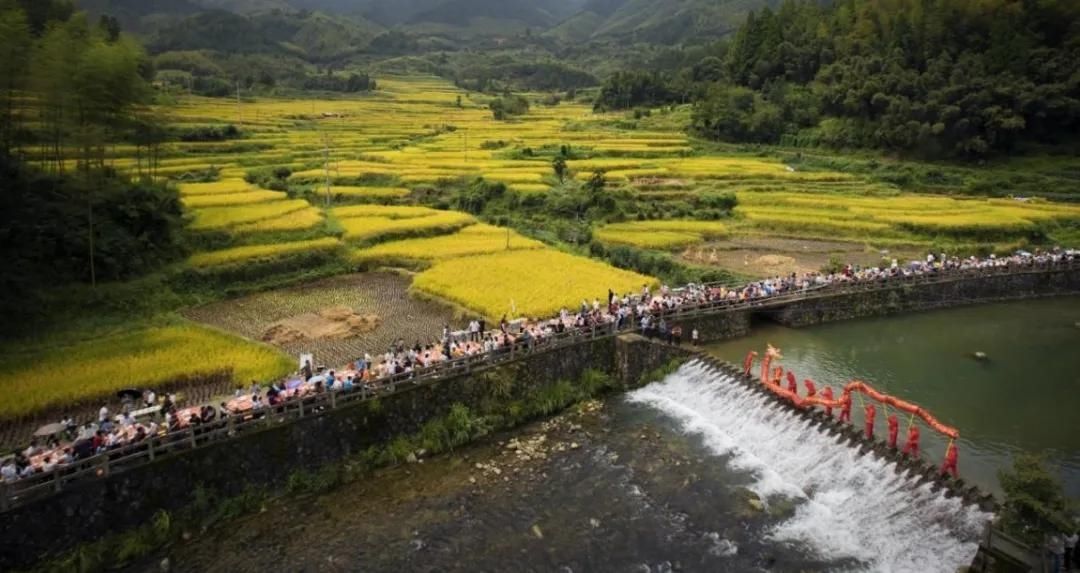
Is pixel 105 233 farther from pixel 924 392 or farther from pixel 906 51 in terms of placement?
pixel 906 51

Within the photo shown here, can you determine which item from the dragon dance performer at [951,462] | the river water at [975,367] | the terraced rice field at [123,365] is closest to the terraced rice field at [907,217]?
the river water at [975,367]

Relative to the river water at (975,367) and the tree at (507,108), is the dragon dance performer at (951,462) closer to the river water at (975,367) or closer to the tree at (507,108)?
the river water at (975,367)

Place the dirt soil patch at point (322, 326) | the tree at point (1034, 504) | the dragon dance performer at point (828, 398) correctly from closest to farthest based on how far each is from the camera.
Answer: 1. the tree at point (1034, 504)
2. the dragon dance performer at point (828, 398)
3. the dirt soil patch at point (322, 326)

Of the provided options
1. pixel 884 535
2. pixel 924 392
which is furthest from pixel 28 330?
pixel 924 392

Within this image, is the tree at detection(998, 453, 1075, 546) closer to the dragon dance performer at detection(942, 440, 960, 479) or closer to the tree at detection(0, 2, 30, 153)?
the dragon dance performer at detection(942, 440, 960, 479)

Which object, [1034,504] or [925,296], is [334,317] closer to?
[1034,504]

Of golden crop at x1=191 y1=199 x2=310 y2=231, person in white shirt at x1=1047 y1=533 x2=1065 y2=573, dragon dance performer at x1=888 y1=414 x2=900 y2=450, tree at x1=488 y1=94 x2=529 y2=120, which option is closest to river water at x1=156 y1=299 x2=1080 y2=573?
dragon dance performer at x1=888 y1=414 x2=900 y2=450
